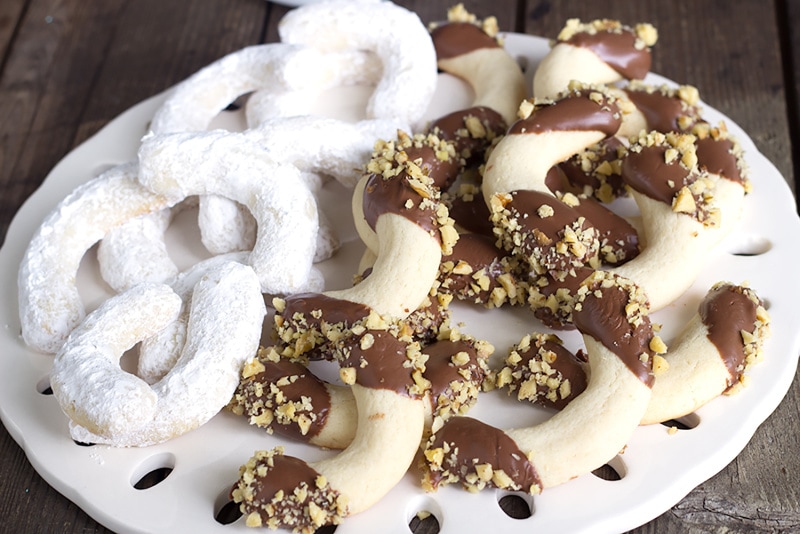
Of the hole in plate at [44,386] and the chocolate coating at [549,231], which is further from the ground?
the chocolate coating at [549,231]

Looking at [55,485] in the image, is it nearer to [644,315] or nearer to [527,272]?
[527,272]

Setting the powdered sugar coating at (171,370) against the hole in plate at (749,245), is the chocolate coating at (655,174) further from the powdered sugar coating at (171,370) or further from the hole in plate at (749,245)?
the powdered sugar coating at (171,370)

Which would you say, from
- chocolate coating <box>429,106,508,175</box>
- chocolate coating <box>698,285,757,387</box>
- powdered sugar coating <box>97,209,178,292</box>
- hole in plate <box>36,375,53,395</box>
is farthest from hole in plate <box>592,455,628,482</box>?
hole in plate <box>36,375,53,395</box>

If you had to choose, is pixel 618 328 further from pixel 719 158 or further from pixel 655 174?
pixel 719 158

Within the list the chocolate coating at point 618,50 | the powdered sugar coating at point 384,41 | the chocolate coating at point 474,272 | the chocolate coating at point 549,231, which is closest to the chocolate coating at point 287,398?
the chocolate coating at point 474,272

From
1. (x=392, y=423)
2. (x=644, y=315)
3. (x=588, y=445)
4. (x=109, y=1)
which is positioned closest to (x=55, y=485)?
(x=392, y=423)

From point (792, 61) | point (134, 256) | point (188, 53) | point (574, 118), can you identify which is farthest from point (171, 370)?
point (792, 61)

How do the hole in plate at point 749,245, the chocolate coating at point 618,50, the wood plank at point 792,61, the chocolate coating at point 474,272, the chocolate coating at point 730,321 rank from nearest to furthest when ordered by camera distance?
1. the chocolate coating at point 730,321
2. the chocolate coating at point 474,272
3. the hole in plate at point 749,245
4. the chocolate coating at point 618,50
5. the wood plank at point 792,61

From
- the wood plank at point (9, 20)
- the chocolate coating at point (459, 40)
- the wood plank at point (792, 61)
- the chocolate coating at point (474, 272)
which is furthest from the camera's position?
the wood plank at point (9, 20)
